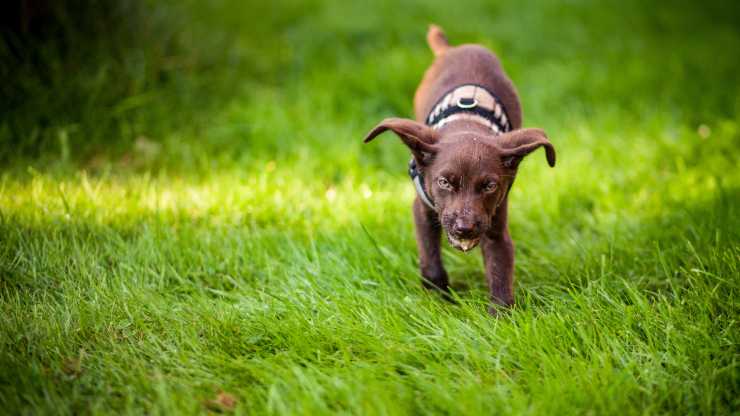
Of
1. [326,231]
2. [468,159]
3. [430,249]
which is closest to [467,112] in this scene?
[468,159]

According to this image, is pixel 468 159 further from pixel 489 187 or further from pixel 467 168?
pixel 489 187

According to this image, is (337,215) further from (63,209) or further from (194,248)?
(63,209)

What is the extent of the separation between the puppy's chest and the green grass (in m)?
0.73

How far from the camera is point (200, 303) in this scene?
9.80ft

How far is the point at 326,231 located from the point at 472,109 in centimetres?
114

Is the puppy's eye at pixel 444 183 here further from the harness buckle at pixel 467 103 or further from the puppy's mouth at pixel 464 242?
the harness buckle at pixel 467 103

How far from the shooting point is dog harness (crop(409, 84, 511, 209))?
3123 millimetres

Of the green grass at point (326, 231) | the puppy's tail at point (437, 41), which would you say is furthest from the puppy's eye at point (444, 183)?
the puppy's tail at point (437, 41)

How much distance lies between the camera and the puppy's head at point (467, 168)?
8.81 feet

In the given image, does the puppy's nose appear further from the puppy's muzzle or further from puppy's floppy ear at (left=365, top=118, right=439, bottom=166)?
puppy's floppy ear at (left=365, top=118, right=439, bottom=166)

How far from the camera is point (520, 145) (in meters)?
2.85

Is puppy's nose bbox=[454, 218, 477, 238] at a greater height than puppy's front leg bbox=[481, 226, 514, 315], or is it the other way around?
puppy's nose bbox=[454, 218, 477, 238]

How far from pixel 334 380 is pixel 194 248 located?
4.77 ft

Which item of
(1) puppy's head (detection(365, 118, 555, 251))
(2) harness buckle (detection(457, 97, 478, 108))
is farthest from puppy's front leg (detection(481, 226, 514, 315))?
(2) harness buckle (detection(457, 97, 478, 108))
